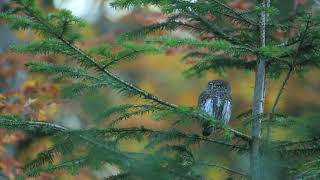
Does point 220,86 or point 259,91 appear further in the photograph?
point 220,86

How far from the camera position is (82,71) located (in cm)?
402

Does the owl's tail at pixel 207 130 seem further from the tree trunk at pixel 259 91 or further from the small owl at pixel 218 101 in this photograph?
the tree trunk at pixel 259 91

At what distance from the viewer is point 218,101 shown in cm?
473

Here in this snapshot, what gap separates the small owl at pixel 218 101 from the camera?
4.71m

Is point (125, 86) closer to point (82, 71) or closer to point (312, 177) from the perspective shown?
point (82, 71)

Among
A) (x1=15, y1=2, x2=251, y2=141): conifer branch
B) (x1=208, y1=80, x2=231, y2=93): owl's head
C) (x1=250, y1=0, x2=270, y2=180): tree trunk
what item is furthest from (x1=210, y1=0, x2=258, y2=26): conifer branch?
(x1=15, y1=2, x2=251, y2=141): conifer branch

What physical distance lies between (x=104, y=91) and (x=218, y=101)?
135 inches

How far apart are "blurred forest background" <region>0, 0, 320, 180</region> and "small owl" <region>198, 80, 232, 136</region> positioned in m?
0.30

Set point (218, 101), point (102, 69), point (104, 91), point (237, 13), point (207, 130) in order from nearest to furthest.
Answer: point (102, 69) → point (237, 13) → point (207, 130) → point (218, 101) → point (104, 91)

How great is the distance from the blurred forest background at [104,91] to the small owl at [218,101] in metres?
0.30

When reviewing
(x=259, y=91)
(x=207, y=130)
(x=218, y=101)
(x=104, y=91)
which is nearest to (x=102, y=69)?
(x=207, y=130)

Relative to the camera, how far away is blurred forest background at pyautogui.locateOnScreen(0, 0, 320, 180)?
208 inches

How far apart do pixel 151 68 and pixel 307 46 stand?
12.0 meters

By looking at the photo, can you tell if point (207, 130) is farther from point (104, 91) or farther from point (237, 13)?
point (104, 91)
